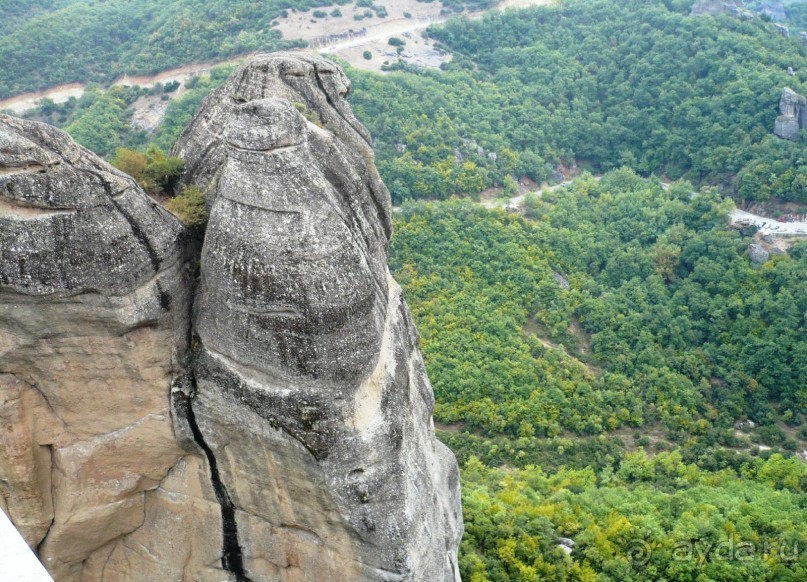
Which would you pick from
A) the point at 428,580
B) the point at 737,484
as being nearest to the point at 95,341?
the point at 428,580

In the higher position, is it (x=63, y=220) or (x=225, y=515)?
(x=63, y=220)

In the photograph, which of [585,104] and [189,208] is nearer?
[189,208]

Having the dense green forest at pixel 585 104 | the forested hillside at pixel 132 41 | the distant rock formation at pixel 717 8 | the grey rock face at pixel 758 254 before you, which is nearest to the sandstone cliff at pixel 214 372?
the dense green forest at pixel 585 104

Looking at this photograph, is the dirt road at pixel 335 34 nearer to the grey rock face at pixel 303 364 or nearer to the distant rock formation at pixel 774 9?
the distant rock formation at pixel 774 9

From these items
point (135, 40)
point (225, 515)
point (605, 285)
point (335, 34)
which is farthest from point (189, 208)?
point (135, 40)

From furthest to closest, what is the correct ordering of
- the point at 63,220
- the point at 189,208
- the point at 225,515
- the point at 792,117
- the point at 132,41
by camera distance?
the point at 132,41 → the point at 792,117 → the point at 225,515 → the point at 189,208 → the point at 63,220

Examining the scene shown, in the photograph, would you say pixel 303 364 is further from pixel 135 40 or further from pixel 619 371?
pixel 135 40
